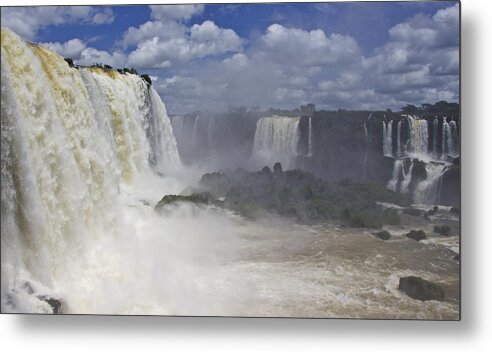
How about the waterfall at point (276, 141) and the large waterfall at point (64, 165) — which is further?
the waterfall at point (276, 141)

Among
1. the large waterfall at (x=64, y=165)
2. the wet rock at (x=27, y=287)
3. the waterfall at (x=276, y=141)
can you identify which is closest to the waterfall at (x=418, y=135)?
the waterfall at (x=276, y=141)

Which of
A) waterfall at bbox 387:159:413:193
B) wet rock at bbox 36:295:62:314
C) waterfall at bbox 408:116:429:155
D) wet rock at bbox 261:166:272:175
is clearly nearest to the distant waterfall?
waterfall at bbox 387:159:413:193

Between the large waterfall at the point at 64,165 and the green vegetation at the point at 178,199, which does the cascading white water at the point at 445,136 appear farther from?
the large waterfall at the point at 64,165

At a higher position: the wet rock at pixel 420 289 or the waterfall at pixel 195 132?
the waterfall at pixel 195 132

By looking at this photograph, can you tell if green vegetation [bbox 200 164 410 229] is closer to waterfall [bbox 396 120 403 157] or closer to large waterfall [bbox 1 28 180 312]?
waterfall [bbox 396 120 403 157]

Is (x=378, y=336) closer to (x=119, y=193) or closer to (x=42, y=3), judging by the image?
(x=119, y=193)
